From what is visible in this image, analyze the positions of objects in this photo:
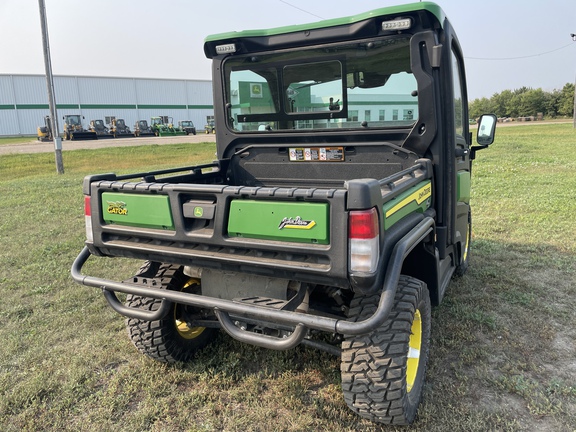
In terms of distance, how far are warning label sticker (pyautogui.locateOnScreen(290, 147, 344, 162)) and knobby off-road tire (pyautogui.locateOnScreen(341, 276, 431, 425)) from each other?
1.33 meters

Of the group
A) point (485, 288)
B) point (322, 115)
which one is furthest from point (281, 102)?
point (485, 288)

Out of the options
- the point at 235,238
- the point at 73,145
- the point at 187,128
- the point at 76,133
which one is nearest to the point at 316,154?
the point at 235,238

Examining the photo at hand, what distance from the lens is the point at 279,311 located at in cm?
217

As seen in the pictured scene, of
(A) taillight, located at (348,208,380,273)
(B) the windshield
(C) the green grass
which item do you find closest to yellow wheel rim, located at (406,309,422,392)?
(C) the green grass

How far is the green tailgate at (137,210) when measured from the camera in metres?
2.49

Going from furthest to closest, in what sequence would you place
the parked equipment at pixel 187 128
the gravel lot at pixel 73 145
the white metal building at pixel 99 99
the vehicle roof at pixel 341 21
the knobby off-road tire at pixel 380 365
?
the white metal building at pixel 99 99 < the parked equipment at pixel 187 128 < the gravel lot at pixel 73 145 < the vehicle roof at pixel 341 21 < the knobby off-road tire at pixel 380 365

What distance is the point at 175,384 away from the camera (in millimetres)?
2910

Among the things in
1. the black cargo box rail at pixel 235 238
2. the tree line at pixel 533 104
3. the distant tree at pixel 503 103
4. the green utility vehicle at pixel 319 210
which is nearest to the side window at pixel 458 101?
the green utility vehicle at pixel 319 210

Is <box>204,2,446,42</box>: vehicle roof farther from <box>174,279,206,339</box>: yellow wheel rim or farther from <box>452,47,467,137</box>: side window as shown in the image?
<box>174,279,206,339</box>: yellow wheel rim

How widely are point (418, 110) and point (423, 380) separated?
170 cm

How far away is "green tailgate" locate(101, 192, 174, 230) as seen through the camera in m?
2.49

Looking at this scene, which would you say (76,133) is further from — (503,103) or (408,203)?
(503,103)

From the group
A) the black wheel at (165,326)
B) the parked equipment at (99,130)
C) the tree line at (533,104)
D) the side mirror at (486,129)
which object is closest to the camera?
the black wheel at (165,326)

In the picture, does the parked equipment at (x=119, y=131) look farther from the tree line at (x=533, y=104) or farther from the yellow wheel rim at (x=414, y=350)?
the tree line at (x=533, y=104)
